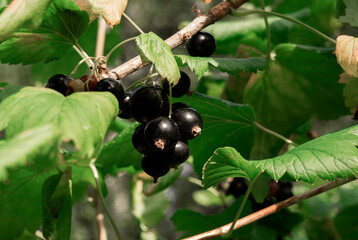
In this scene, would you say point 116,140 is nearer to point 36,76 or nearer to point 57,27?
point 57,27

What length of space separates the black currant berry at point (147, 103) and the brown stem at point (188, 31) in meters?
0.06

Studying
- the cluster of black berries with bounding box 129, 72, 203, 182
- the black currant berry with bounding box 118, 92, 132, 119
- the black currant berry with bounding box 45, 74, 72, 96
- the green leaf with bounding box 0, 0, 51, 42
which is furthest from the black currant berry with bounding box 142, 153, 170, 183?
the green leaf with bounding box 0, 0, 51, 42

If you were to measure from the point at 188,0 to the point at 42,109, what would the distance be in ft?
18.8

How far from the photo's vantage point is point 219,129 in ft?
3.86

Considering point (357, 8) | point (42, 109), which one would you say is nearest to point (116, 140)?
point (42, 109)

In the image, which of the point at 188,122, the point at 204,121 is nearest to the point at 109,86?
the point at 188,122

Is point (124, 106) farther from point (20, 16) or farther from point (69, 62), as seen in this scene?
point (69, 62)

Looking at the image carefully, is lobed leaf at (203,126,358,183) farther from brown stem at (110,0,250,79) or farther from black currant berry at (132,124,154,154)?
brown stem at (110,0,250,79)

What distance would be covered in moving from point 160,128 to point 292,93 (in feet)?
2.22

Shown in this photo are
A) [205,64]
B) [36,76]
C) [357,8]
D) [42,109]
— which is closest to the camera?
[42,109]

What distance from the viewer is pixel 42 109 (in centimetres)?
64

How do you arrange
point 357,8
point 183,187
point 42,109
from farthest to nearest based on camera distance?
point 183,187
point 357,8
point 42,109

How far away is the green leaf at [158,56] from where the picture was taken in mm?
724

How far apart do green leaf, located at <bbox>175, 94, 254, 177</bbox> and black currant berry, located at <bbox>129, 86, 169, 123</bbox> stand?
22 centimetres
